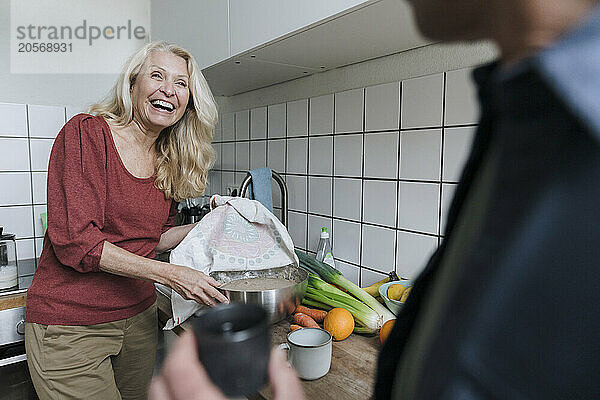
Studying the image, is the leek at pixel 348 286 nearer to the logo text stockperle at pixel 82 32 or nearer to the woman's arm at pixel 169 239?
the woman's arm at pixel 169 239

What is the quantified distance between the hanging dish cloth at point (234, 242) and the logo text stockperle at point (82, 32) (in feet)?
Answer: 4.09

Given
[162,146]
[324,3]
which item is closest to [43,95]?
[162,146]

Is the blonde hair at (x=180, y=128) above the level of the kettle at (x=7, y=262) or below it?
above

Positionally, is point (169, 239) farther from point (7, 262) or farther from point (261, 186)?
point (7, 262)

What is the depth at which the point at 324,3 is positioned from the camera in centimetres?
87

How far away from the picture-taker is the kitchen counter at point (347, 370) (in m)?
0.77

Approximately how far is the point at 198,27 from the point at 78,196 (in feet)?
2.33

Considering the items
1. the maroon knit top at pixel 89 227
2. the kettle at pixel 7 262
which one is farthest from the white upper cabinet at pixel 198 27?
the kettle at pixel 7 262

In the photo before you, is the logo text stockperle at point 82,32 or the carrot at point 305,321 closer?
the carrot at point 305,321

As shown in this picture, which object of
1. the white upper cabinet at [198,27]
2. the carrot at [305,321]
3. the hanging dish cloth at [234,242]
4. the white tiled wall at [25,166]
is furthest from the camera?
the white tiled wall at [25,166]

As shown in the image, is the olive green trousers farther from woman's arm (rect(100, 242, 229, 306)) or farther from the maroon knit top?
woman's arm (rect(100, 242, 229, 306))

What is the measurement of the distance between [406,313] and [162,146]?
46.0 inches

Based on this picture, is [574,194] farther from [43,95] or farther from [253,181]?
[43,95]

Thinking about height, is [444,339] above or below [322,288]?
above
